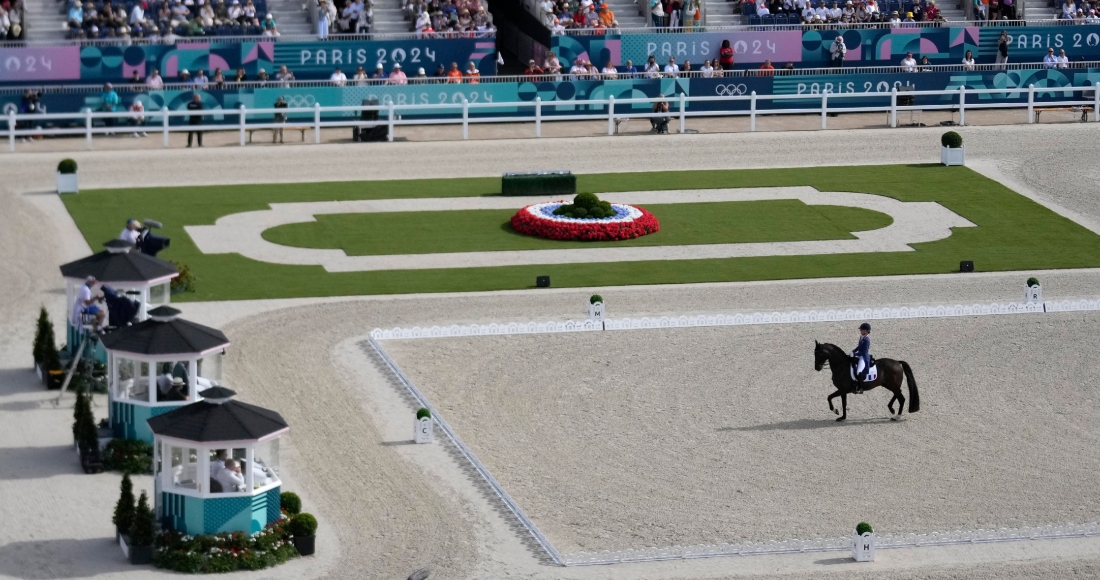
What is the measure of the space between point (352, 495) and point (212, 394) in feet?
10.2

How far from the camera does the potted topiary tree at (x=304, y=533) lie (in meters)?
24.0

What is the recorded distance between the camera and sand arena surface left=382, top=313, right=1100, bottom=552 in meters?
25.8

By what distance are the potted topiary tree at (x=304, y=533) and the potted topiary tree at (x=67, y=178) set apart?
24.3m

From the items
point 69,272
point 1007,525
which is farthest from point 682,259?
point 1007,525

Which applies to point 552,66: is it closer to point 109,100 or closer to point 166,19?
point 166,19

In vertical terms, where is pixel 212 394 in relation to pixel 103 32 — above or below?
below

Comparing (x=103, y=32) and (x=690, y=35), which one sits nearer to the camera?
(x=103, y=32)

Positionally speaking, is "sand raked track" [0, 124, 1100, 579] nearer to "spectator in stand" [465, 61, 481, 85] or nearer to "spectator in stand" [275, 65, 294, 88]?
"spectator in stand" [465, 61, 481, 85]

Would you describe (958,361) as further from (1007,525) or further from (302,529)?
(302,529)

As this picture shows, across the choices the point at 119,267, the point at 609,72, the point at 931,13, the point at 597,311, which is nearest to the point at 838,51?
the point at 931,13

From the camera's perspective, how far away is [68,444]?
93.1 feet

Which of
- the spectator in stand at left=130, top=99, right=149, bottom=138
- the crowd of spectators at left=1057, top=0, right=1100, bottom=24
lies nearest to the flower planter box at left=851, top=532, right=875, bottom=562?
the spectator in stand at left=130, top=99, right=149, bottom=138

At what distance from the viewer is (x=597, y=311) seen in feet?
117

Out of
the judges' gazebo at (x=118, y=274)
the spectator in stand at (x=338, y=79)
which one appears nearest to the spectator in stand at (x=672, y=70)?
A: the spectator in stand at (x=338, y=79)
